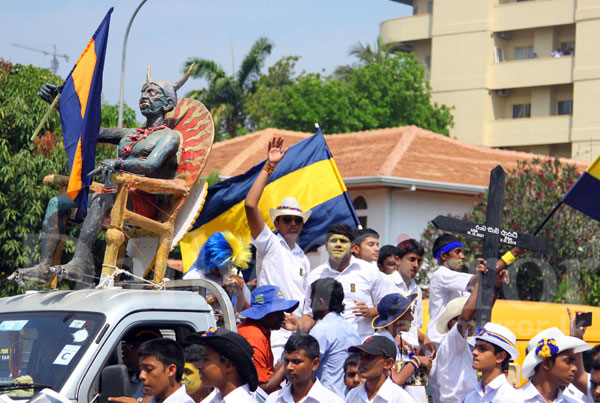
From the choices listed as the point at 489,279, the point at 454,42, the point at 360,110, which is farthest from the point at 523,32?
the point at 489,279

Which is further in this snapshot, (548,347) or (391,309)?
(391,309)

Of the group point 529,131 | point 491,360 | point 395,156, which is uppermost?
point 529,131

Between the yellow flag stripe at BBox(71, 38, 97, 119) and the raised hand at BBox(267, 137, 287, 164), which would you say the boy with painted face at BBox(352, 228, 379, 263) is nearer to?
the raised hand at BBox(267, 137, 287, 164)

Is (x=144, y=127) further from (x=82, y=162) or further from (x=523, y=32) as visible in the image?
(x=523, y=32)

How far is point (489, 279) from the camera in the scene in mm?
6625

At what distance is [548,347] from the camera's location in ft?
18.5

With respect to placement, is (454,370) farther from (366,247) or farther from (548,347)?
(366,247)

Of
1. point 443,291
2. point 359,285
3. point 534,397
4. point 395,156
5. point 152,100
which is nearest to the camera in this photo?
point 534,397

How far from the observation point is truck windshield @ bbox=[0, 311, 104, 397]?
5098 millimetres

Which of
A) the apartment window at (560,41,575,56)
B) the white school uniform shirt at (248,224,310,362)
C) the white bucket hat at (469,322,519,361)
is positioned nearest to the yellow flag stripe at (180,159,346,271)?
the white school uniform shirt at (248,224,310,362)

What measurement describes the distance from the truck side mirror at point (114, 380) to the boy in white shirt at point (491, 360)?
6.77ft

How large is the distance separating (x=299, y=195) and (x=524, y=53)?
42.0 m

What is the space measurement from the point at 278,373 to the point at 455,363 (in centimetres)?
135

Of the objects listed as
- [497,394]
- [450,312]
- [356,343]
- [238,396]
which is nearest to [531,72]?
[450,312]
